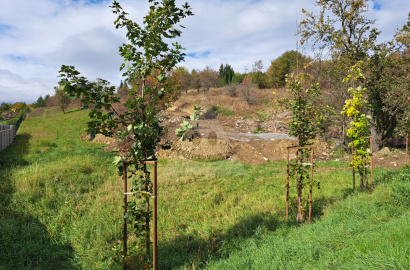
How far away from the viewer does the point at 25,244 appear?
4.50 m

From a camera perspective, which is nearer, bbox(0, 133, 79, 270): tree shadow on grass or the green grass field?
the green grass field

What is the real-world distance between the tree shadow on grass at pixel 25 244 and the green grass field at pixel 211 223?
0.02 metres

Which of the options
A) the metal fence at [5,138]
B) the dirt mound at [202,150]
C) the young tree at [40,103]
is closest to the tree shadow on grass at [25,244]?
the dirt mound at [202,150]

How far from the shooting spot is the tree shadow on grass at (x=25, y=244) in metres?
4.07

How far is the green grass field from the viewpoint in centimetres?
294

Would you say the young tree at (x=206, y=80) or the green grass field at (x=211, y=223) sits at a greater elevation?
the young tree at (x=206, y=80)

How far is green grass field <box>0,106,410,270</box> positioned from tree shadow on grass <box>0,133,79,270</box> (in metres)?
0.02

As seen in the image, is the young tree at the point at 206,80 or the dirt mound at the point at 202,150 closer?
the dirt mound at the point at 202,150

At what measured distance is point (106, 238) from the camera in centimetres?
469

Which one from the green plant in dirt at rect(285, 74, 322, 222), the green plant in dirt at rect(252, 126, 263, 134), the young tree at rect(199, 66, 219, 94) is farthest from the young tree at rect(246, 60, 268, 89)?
the green plant in dirt at rect(285, 74, 322, 222)

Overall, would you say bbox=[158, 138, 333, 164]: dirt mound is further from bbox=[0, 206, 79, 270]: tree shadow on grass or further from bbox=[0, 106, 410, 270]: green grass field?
bbox=[0, 206, 79, 270]: tree shadow on grass

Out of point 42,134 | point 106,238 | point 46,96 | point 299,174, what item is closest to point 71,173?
point 106,238

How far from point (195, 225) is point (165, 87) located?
3.18 meters

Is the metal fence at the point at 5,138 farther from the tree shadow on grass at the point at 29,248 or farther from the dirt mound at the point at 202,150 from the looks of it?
the tree shadow on grass at the point at 29,248
